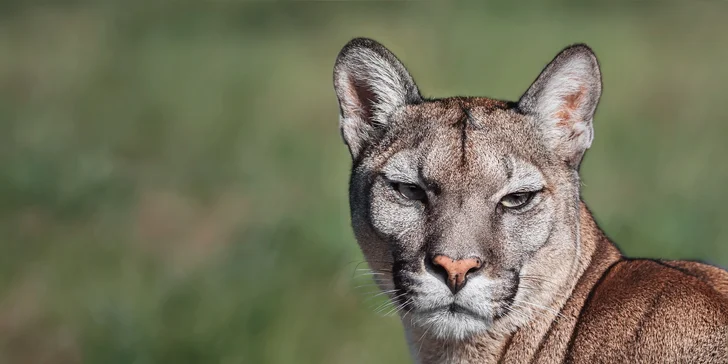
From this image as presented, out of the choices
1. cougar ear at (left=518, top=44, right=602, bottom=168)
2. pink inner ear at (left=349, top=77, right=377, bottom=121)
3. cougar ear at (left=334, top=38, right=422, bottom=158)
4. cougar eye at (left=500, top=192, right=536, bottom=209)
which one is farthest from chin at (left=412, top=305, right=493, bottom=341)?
pink inner ear at (left=349, top=77, right=377, bottom=121)

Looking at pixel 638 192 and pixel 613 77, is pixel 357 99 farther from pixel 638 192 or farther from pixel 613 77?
pixel 613 77

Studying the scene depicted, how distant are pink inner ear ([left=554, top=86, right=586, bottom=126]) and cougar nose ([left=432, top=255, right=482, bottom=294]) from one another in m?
1.45

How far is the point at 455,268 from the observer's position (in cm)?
701

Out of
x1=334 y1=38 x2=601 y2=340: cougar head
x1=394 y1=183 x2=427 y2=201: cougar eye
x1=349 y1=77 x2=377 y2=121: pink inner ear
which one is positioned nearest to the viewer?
x1=334 y1=38 x2=601 y2=340: cougar head

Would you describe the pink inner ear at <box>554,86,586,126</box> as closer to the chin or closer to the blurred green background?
the chin

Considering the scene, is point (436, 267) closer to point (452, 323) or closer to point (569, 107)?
point (452, 323)

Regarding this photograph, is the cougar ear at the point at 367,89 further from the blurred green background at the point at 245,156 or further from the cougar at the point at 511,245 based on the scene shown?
the blurred green background at the point at 245,156

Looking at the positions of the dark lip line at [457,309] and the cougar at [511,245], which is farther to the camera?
the dark lip line at [457,309]

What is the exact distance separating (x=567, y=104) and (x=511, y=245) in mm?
1260

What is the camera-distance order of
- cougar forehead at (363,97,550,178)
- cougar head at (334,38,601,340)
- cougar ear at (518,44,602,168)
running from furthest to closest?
cougar ear at (518,44,602,168), cougar forehead at (363,97,550,178), cougar head at (334,38,601,340)

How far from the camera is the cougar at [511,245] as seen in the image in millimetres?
6996

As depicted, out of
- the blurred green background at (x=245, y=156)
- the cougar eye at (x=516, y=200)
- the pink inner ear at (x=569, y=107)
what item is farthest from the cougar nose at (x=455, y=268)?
the pink inner ear at (x=569, y=107)

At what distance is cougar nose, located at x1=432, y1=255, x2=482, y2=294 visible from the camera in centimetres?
701

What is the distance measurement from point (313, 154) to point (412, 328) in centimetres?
1076
